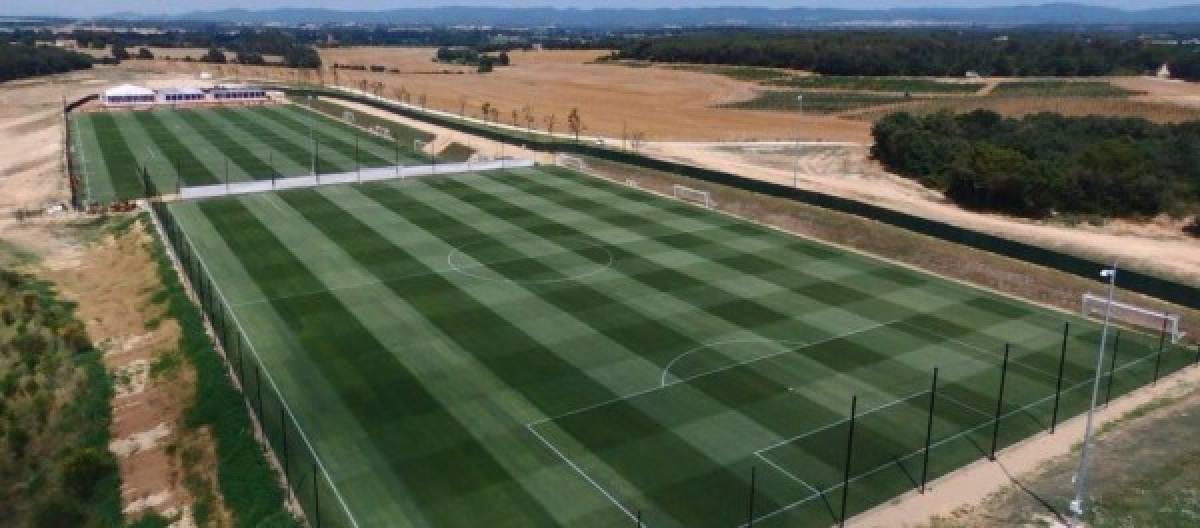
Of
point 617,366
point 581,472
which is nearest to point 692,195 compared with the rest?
point 617,366

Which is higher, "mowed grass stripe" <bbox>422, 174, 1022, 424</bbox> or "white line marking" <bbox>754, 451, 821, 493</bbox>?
"mowed grass stripe" <bbox>422, 174, 1022, 424</bbox>

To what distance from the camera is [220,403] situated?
3141cm

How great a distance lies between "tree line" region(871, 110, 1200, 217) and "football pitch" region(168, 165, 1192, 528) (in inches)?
960

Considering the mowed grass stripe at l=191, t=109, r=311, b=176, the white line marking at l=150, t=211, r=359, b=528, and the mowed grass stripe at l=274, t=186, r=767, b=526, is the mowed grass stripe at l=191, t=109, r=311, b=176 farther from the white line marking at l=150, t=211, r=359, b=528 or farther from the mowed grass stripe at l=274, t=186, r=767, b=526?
the mowed grass stripe at l=274, t=186, r=767, b=526

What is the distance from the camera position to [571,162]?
7988 centimetres

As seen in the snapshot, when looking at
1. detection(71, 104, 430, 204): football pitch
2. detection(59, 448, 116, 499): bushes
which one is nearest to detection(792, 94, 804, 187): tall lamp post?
detection(71, 104, 430, 204): football pitch

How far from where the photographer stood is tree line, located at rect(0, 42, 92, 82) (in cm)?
15175

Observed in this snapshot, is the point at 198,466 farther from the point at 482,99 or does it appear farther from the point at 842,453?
the point at 482,99

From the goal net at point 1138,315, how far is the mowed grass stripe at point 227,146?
5851 cm

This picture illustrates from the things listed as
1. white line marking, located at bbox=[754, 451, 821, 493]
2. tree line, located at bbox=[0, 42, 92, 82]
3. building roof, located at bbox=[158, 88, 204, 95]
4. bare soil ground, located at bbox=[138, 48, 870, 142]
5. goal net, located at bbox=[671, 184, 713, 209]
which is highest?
tree line, located at bbox=[0, 42, 92, 82]

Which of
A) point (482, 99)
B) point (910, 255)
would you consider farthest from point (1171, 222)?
point (482, 99)

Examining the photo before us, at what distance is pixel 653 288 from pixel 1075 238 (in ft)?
113

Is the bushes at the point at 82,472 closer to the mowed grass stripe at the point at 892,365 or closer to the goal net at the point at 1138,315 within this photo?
the mowed grass stripe at the point at 892,365

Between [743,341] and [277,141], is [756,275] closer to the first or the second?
[743,341]
